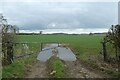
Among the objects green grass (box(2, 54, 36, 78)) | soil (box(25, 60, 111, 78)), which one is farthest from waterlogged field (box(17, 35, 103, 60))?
green grass (box(2, 54, 36, 78))

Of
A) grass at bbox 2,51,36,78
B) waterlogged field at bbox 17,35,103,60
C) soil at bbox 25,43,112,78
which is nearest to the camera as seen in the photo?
grass at bbox 2,51,36,78

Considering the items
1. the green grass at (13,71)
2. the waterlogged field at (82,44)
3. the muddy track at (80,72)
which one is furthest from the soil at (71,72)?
the waterlogged field at (82,44)

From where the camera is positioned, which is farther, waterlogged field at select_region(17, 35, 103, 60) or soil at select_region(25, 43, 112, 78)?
waterlogged field at select_region(17, 35, 103, 60)

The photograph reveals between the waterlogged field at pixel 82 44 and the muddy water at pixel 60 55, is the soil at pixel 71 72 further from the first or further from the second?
the waterlogged field at pixel 82 44

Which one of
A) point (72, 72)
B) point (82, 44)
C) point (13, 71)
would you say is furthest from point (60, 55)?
point (82, 44)

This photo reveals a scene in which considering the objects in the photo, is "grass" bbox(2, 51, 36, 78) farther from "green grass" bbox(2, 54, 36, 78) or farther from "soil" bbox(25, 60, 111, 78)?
"soil" bbox(25, 60, 111, 78)

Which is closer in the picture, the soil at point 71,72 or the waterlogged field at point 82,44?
the soil at point 71,72

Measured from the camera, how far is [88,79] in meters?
16.1

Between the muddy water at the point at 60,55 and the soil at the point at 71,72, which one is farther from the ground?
the soil at the point at 71,72

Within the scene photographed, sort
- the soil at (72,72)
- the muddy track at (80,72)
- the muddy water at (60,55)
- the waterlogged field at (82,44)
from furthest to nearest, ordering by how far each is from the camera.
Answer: the waterlogged field at (82,44) < the muddy water at (60,55) < the soil at (72,72) < the muddy track at (80,72)

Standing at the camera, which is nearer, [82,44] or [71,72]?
[71,72]

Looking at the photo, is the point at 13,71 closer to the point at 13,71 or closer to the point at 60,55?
the point at 13,71

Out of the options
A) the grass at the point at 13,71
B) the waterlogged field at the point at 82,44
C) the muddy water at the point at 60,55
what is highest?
the grass at the point at 13,71

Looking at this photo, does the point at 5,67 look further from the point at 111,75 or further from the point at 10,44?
the point at 111,75
